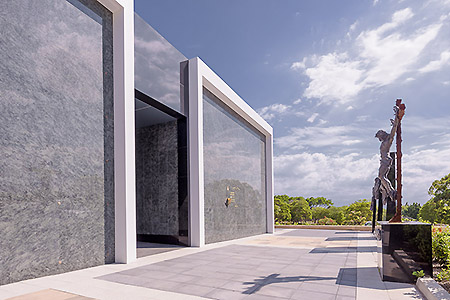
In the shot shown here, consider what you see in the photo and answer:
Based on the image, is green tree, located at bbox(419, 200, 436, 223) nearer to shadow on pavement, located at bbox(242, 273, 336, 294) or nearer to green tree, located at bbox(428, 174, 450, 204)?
green tree, located at bbox(428, 174, 450, 204)

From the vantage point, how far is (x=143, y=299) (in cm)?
563

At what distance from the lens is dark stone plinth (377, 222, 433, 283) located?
21.7 ft

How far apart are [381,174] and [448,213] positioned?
23762mm

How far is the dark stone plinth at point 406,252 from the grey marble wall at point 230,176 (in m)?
8.64

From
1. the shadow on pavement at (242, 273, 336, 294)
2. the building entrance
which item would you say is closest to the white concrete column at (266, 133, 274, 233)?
the building entrance

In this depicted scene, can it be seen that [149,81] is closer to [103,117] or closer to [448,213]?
[103,117]

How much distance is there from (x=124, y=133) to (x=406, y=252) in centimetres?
780

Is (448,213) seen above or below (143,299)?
below

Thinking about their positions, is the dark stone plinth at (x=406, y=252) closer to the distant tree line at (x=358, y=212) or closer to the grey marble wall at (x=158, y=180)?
the grey marble wall at (x=158, y=180)

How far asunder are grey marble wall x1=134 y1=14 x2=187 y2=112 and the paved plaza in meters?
5.85

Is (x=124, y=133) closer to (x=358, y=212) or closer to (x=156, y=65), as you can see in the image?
(x=156, y=65)

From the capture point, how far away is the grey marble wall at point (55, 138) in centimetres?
695

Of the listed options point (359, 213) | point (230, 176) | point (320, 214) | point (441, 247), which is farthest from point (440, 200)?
point (441, 247)

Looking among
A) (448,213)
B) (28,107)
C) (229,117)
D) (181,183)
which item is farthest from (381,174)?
(448,213)
